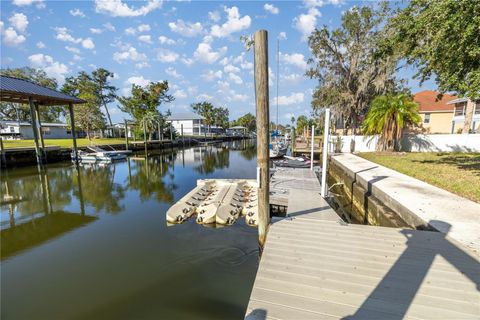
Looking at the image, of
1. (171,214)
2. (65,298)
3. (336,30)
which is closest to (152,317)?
(65,298)

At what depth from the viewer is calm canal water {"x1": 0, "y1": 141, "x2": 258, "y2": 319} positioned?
384cm

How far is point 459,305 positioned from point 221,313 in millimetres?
3045

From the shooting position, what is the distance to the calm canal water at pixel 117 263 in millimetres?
3836

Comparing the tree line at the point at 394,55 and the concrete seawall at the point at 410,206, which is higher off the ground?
the tree line at the point at 394,55

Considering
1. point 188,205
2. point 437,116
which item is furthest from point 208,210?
point 437,116

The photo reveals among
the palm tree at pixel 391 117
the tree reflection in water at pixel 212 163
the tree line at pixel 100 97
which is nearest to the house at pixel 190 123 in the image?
the tree line at pixel 100 97

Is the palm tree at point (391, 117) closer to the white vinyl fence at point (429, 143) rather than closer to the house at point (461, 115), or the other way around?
the white vinyl fence at point (429, 143)

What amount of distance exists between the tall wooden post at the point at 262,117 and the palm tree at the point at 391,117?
53.0ft

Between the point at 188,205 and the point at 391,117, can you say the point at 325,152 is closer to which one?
the point at 188,205

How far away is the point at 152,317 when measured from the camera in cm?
359

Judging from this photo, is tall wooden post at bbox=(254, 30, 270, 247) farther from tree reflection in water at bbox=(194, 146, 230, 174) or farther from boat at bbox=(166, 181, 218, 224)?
tree reflection in water at bbox=(194, 146, 230, 174)

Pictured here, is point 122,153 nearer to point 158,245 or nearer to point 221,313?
point 158,245

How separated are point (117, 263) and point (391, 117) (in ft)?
62.6

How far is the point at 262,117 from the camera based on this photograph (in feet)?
14.2
